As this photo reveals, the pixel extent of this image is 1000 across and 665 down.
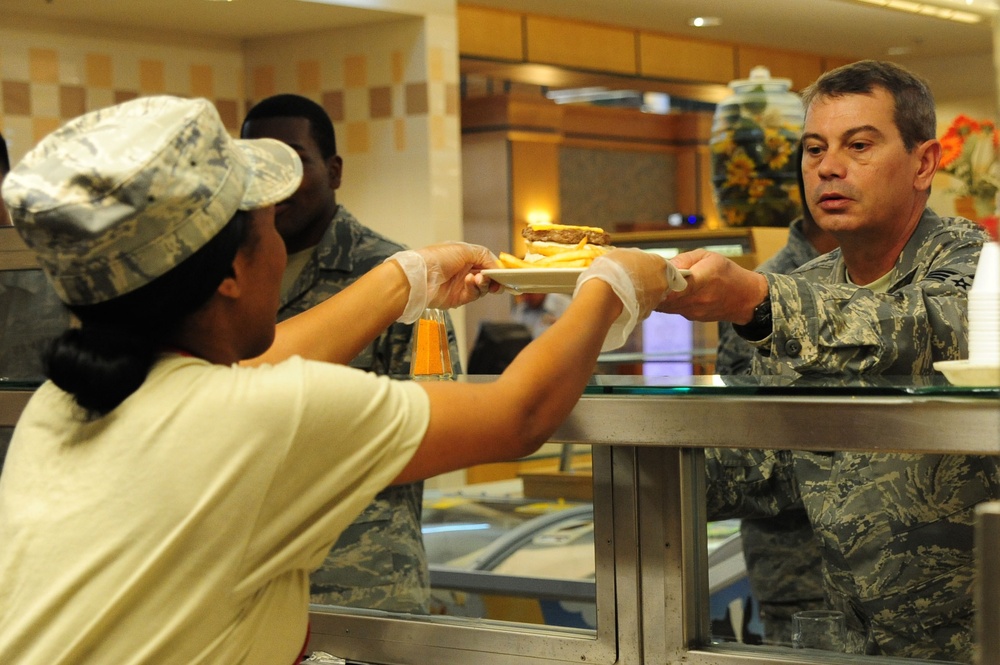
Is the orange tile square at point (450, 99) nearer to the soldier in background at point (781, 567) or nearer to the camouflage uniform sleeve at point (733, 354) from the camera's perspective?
the camouflage uniform sleeve at point (733, 354)

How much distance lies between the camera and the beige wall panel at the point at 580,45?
8500 millimetres

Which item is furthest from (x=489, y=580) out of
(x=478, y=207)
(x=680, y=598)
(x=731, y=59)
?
(x=478, y=207)

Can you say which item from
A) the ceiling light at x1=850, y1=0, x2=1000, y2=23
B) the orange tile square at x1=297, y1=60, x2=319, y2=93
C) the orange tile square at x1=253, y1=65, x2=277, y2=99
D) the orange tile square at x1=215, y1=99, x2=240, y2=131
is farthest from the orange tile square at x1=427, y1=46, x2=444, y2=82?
the ceiling light at x1=850, y1=0, x2=1000, y2=23

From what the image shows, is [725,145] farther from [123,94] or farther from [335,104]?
[123,94]

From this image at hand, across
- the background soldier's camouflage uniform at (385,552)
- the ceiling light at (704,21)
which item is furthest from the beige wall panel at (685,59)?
the background soldier's camouflage uniform at (385,552)

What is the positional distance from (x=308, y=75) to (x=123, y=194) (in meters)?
4.52

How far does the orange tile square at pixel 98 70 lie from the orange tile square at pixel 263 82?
2.22 ft

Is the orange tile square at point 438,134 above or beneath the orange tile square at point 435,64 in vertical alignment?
→ beneath

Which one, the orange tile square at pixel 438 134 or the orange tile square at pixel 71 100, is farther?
the orange tile square at pixel 438 134

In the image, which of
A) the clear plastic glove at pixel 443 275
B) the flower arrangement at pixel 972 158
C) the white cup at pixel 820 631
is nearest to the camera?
the white cup at pixel 820 631

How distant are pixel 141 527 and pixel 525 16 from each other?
25.2 ft

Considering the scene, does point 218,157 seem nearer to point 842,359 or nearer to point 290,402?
point 290,402

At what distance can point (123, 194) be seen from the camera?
112cm

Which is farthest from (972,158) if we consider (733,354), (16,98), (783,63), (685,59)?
(783,63)
